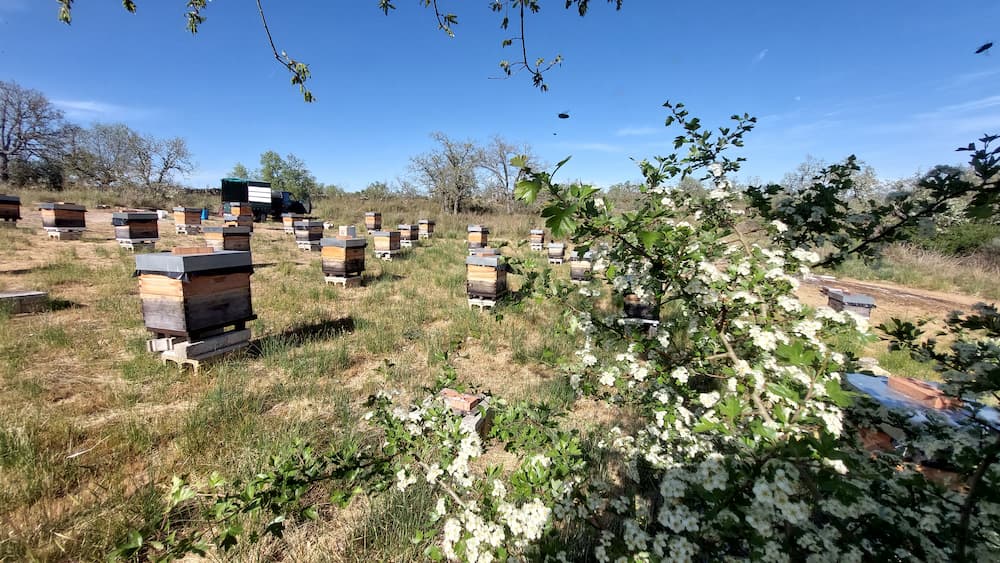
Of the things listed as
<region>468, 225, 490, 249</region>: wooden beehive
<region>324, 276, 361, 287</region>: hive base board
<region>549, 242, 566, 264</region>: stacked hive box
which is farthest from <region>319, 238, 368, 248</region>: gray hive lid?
<region>549, 242, 566, 264</region>: stacked hive box

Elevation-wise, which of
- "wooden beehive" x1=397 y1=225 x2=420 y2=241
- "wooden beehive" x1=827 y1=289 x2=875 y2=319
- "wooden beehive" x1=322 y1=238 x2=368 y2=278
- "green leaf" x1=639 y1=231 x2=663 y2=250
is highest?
"wooden beehive" x1=397 y1=225 x2=420 y2=241

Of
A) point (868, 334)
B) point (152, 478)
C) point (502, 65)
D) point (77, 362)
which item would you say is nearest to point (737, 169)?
point (868, 334)

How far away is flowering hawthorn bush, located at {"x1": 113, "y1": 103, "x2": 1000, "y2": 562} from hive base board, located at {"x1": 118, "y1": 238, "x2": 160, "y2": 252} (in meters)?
13.1

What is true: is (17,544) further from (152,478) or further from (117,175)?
(117,175)

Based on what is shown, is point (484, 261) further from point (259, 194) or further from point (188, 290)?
point (259, 194)

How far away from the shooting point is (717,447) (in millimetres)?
2010

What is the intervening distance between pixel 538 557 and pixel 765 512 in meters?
0.88

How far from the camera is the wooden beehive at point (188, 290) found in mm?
4082

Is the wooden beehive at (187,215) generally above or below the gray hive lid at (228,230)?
above

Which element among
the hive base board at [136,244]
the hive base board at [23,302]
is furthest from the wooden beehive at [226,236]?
the hive base board at [23,302]

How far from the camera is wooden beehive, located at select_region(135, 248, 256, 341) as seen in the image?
4082 millimetres

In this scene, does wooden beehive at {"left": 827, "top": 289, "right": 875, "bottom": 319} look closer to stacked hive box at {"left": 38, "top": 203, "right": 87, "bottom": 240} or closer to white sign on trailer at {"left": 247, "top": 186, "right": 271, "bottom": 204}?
stacked hive box at {"left": 38, "top": 203, "right": 87, "bottom": 240}

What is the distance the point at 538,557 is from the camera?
1.55m

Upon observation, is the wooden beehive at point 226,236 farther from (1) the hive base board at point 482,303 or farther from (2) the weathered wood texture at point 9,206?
(2) the weathered wood texture at point 9,206
